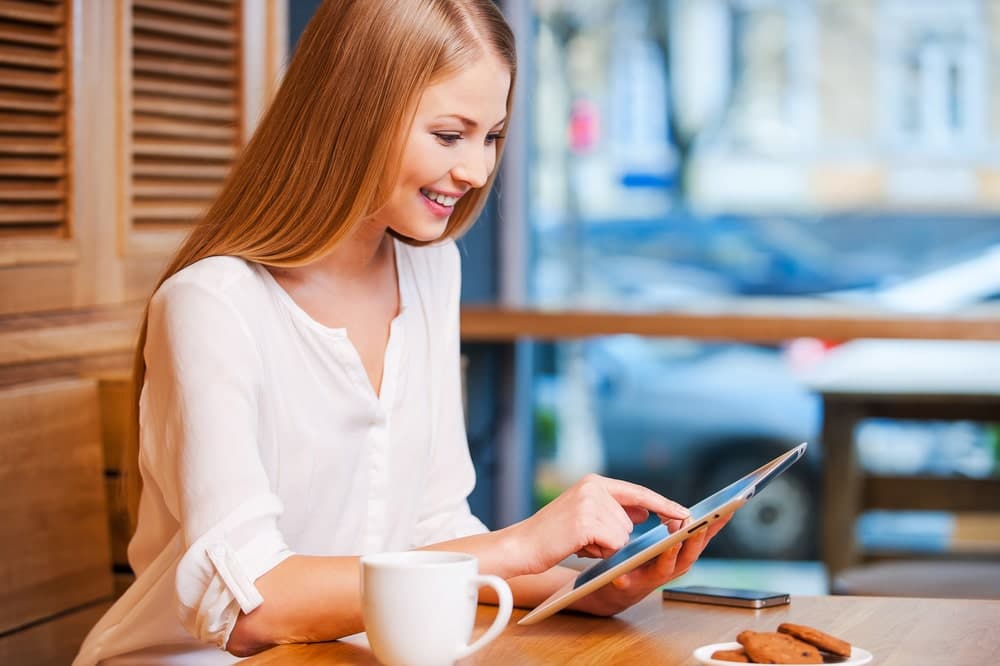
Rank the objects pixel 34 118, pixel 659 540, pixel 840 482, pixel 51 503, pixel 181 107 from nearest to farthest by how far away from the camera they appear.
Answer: pixel 659 540 < pixel 51 503 < pixel 34 118 < pixel 181 107 < pixel 840 482

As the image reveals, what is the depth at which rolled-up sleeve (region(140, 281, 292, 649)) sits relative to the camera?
47.6 inches

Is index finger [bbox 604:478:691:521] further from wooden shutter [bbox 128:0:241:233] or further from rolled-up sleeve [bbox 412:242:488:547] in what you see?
wooden shutter [bbox 128:0:241:233]

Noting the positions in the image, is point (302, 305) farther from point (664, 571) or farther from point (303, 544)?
point (664, 571)

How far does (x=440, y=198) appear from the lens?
1434 mm

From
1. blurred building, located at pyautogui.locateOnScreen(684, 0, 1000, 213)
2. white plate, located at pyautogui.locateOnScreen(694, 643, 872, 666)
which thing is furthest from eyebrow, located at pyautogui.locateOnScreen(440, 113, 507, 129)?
blurred building, located at pyautogui.locateOnScreen(684, 0, 1000, 213)

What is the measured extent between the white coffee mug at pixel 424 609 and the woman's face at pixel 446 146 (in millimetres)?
499

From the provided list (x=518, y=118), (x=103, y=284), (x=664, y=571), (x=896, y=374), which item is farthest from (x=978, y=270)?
(x=664, y=571)

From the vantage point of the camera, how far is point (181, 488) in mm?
1253

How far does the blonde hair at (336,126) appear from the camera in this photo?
1.39 meters

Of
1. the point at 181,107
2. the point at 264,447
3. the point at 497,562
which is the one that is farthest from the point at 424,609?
the point at 181,107

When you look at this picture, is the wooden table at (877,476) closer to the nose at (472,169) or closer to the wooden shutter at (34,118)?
the wooden shutter at (34,118)

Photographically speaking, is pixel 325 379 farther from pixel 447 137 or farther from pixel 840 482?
pixel 840 482

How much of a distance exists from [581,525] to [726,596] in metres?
0.19

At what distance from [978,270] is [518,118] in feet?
6.15
